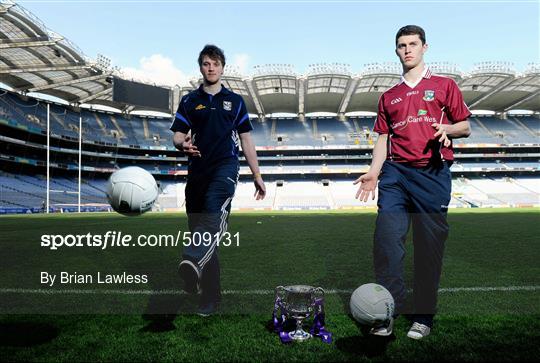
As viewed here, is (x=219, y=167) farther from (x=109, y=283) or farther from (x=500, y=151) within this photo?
(x=500, y=151)

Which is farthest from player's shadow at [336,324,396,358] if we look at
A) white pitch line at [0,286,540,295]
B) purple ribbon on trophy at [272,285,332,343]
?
white pitch line at [0,286,540,295]

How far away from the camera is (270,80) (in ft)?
141

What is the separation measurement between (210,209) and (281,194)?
4723 cm

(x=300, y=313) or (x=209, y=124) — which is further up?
(x=209, y=124)

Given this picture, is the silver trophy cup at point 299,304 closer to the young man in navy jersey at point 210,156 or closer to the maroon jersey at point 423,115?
the young man in navy jersey at point 210,156

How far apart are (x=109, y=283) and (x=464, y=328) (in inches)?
166

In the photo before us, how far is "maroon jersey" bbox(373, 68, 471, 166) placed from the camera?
337 cm

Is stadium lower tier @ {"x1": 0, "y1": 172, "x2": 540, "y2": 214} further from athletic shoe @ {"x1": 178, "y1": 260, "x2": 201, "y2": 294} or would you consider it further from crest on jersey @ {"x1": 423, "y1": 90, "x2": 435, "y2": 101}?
crest on jersey @ {"x1": 423, "y1": 90, "x2": 435, "y2": 101}

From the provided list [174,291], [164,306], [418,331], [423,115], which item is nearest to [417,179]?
[423,115]

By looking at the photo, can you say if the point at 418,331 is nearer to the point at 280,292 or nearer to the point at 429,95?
the point at 280,292

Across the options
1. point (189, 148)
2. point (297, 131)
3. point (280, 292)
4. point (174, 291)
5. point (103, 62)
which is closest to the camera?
point (280, 292)

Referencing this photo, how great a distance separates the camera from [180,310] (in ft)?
12.5

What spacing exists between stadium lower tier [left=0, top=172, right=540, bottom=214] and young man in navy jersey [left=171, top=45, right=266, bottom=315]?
118ft

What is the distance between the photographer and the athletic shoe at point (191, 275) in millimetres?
3299
